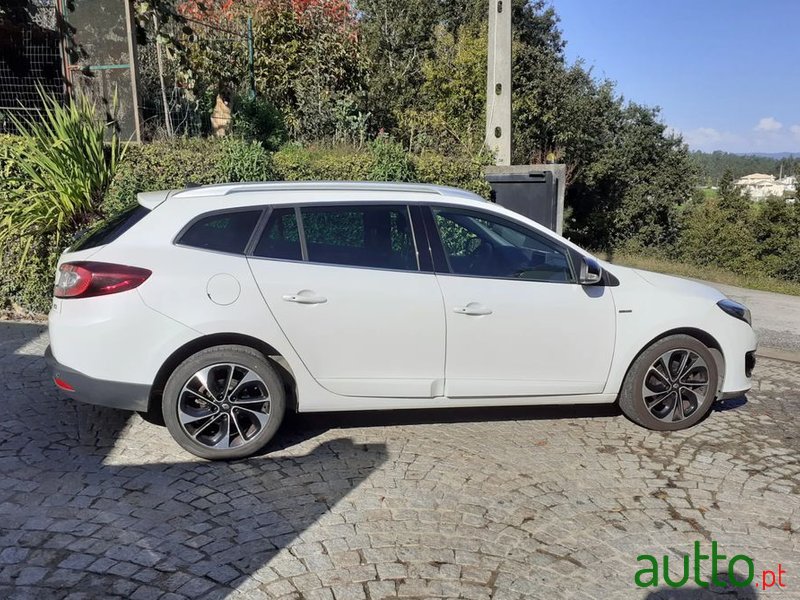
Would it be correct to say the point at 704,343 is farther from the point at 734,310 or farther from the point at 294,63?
the point at 294,63

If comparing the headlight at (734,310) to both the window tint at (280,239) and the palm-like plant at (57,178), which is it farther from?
the palm-like plant at (57,178)

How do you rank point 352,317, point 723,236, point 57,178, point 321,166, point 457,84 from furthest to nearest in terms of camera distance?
point 723,236 → point 457,84 → point 321,166 → point 57,178 → point 352,317

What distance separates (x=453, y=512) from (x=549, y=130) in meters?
20.7

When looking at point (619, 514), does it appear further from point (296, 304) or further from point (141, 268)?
point (141, 268)

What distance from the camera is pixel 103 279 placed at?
4070 mm

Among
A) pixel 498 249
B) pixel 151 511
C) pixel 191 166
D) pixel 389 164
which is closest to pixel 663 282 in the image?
pixel 498 249

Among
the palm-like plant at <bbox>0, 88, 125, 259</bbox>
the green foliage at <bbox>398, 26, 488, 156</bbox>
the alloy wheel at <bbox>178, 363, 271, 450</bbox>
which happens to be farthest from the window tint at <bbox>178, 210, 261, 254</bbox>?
the green foliage at <bbox>398, 26, 488, 156</bbox>

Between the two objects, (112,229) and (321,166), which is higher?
(321,166)

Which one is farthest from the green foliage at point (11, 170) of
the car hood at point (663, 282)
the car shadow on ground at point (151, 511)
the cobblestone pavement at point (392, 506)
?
the car hood at point (663, 282)

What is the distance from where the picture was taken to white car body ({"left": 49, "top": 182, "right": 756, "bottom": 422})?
409 centimetres

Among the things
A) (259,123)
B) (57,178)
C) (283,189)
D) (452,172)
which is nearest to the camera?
(283,189)

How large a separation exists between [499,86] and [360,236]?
692cm

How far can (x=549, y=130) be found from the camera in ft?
74.5

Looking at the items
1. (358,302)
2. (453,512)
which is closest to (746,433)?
(453,512)
